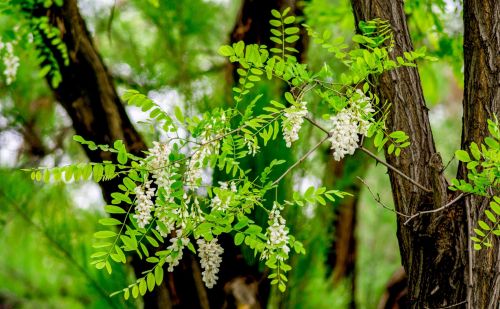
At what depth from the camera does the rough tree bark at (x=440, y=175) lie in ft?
5.38

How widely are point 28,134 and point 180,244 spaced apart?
2781mm

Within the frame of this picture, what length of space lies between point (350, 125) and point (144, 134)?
1.58 metres

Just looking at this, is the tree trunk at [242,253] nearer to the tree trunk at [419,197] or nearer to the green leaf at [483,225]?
the tree trunk at [419,197]

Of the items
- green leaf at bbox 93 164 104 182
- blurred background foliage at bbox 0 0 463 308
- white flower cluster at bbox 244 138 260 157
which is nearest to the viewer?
green leaf at bbox 93 164 104 182

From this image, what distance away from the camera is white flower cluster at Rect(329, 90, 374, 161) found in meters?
1.45

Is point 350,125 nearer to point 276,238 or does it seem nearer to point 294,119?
point 294,119

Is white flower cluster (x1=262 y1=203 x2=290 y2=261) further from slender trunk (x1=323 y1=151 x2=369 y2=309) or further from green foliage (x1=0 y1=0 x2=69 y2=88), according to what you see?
slender trunk (x1=323 y1=151 x2=369 y2=309)

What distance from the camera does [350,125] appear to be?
4.80 ft

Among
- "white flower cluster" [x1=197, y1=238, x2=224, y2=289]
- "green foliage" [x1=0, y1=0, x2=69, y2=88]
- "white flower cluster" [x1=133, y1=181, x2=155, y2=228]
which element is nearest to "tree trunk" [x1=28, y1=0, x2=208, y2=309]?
"green foliage" [x1=0, y1=0, x2=69, y2=88]

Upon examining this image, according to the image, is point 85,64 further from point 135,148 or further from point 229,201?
point 229,201

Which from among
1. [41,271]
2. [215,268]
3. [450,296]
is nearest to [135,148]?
[215,268]

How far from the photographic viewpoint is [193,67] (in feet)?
12.3

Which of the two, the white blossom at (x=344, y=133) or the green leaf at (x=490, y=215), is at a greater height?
the white blossom at (x=344, y=133)

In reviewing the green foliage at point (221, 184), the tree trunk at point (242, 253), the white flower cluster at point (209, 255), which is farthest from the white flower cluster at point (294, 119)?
the tree trunk at point (242, 253)
